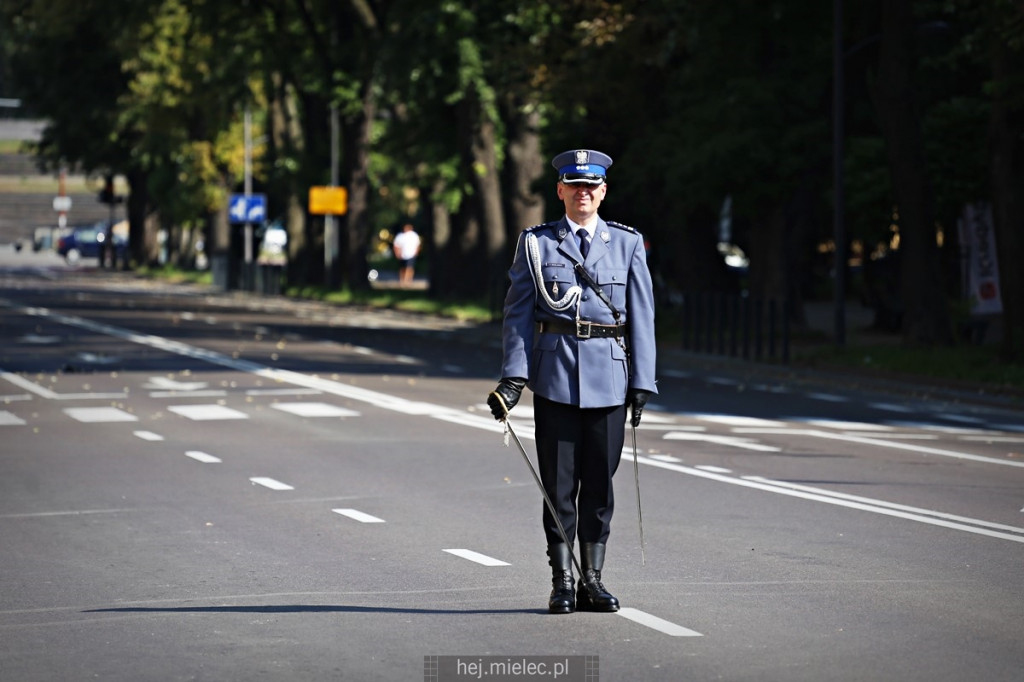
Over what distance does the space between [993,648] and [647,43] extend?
26194 mm

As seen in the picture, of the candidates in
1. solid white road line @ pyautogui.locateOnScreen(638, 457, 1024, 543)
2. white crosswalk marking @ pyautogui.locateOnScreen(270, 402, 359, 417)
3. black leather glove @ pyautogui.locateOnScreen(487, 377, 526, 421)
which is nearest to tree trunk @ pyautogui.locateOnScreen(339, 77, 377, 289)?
white crosswalk marking @ pyautogui.locateOnScreen(270, 402, 359, 417)

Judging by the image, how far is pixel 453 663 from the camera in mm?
8133

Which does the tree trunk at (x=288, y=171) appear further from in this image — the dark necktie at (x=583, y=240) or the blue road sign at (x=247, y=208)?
the dark necktie at (x=583, y=240)

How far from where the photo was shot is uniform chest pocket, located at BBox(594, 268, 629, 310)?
30.4 ft

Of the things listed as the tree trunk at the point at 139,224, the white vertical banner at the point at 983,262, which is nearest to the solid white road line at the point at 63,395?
A: the white vertical banner at the point at 983,262

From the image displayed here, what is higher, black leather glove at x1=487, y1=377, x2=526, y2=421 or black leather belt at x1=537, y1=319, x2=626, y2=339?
black leather belt at x1=537, y1=319, x2=626, y2=339

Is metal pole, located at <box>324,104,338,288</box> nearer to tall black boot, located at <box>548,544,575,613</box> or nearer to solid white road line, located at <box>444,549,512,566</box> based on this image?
solid white road line, located at <box>444,549,512,566</box>

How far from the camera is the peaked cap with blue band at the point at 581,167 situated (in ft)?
29.9

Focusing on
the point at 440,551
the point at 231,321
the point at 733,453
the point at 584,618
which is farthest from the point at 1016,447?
the point at 231,321

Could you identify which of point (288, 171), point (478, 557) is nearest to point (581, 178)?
point (478, 557)

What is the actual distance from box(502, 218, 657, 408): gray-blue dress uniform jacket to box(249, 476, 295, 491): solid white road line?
5.14 meters

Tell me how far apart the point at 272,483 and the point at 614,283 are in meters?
5.69

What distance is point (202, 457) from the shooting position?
16.2m

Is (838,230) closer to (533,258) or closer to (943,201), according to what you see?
(943,201)
